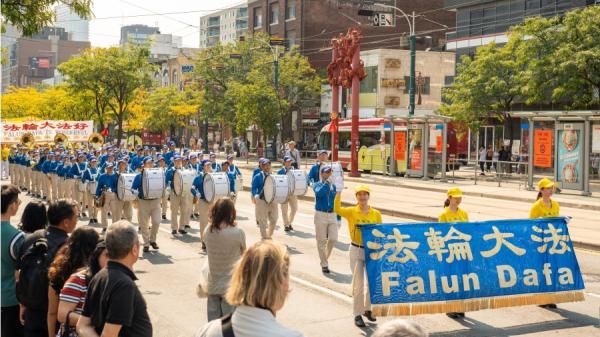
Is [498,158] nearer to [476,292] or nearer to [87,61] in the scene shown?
[87,61]

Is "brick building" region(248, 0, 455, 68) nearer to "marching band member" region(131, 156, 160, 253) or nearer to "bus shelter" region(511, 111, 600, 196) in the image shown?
→ "bus shelter" region(511, 111, 600, 196)

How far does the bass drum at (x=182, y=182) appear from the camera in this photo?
18641 millimetres

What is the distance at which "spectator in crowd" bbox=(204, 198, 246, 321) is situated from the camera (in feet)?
24.0

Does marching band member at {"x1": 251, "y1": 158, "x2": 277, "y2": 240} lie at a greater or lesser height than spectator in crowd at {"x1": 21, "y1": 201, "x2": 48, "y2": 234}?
lesser

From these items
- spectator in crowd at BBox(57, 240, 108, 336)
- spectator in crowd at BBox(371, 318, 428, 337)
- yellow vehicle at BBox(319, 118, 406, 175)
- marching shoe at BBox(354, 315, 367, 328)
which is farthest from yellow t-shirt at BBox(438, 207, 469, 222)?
yellow vehicle at BBox(319, 118, 406, 175)

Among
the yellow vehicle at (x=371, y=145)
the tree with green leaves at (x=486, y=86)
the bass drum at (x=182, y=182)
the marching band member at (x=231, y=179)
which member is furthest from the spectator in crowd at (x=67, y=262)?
the tree with green leaves at (x=486, y=86)

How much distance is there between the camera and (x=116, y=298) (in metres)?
4.73

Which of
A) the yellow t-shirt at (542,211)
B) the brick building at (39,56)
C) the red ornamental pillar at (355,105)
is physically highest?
the brick building at (39,56)

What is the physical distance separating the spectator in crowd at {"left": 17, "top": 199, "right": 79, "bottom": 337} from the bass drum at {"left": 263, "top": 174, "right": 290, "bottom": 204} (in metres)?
11.0

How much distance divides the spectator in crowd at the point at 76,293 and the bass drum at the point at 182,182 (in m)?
13.3

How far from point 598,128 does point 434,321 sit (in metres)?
21.1

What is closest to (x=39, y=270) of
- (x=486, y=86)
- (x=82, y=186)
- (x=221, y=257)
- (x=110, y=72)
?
(x=221, y=257)

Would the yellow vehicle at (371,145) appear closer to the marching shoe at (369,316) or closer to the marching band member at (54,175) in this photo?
the marching band member at (54,175)

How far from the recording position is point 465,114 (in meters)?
42.3
